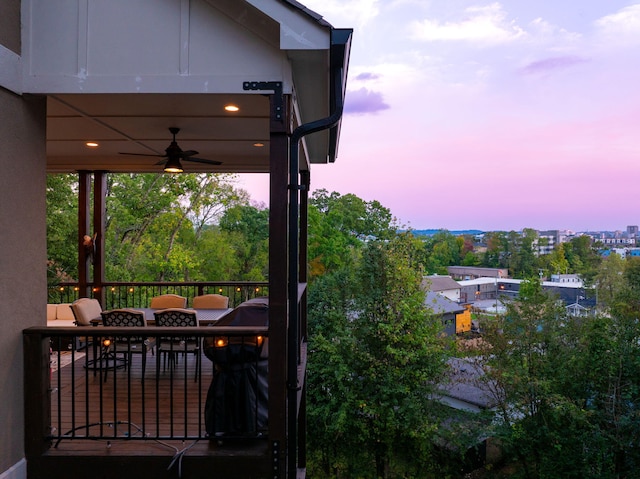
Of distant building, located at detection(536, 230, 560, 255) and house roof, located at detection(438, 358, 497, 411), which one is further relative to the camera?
distant building, located at detection(536, 230, 560, 255)

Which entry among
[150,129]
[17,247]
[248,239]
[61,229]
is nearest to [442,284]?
[248,239]

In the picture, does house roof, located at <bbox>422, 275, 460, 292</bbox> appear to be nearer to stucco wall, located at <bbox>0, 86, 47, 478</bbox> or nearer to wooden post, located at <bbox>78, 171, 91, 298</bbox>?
wooden post, located at <bbox>78, 171, 91, 298</bbox>

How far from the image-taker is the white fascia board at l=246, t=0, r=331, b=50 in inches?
131

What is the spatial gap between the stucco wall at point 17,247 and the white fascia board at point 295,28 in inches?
73.0

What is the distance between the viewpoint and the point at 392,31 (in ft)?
90.5

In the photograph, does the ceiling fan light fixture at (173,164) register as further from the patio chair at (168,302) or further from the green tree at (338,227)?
the green tree at (338,227)

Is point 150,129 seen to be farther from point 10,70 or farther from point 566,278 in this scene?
point 566,278

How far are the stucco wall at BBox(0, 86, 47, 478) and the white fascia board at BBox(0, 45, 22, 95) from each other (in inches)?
2.1

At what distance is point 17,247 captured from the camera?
347cm

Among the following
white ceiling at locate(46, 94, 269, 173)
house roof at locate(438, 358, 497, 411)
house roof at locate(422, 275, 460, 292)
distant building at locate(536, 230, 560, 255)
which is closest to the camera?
white ceiling at locate(46, 94, 269, 173)

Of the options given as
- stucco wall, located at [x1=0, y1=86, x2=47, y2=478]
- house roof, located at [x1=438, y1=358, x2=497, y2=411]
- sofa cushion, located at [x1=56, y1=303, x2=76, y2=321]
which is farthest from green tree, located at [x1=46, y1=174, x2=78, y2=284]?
stucco wall, located at [x1=0, y1=86, x2=47, y2=478]

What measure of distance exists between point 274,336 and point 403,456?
44.3 feet

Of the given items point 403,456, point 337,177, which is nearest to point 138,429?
point 403,456

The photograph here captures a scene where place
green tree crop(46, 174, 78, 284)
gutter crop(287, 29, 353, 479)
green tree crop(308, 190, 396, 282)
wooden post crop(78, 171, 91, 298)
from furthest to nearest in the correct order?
green tree crop(308, 190, 396, 282), green tree crop(46, 174, 78, 284), wooden post crop(78, 171, 91, 298), gutter crop(287, 29, 353, 479)
